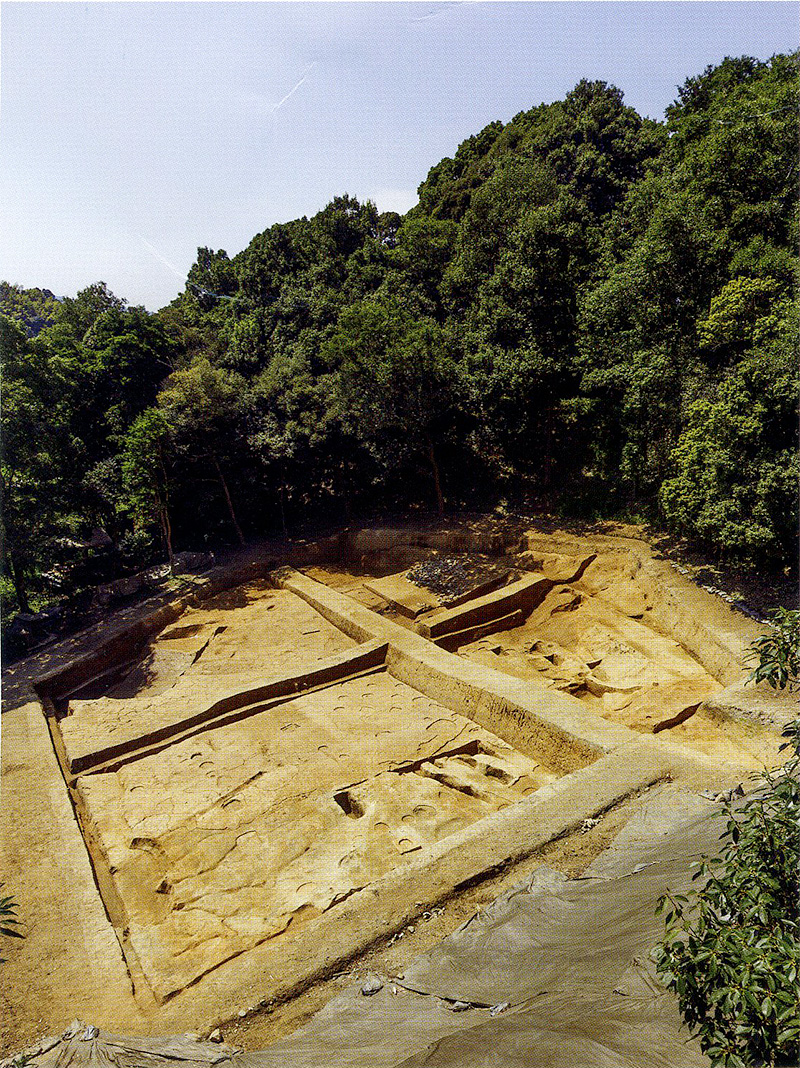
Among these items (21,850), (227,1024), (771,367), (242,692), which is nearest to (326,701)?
(242,692)

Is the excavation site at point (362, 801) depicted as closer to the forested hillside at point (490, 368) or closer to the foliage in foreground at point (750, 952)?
the foliage in foreground at point (750, 952)

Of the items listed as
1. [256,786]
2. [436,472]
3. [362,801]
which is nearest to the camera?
[362,801]

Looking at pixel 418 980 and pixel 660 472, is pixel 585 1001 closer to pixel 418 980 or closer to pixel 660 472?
pixel 418 980

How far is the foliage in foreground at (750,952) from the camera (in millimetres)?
2039

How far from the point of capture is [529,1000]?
4.18m

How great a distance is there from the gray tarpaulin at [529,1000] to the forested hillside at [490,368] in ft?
23.6

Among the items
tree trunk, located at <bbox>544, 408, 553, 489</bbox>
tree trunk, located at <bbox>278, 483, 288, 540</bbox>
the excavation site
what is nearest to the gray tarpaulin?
the excavation site

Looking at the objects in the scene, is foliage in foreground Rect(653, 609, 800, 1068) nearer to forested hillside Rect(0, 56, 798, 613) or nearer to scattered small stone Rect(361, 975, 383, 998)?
scattered small stone Rect(361, 975, 383, 998)

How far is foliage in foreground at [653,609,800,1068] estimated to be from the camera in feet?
6.69

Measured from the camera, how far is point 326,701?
35.7 feet

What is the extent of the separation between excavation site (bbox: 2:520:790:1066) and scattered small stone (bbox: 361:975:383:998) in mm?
15

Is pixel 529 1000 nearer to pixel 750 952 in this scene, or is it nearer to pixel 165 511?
pixel 750 952

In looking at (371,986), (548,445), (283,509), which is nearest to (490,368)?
(548,445)

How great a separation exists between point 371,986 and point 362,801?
306cm
